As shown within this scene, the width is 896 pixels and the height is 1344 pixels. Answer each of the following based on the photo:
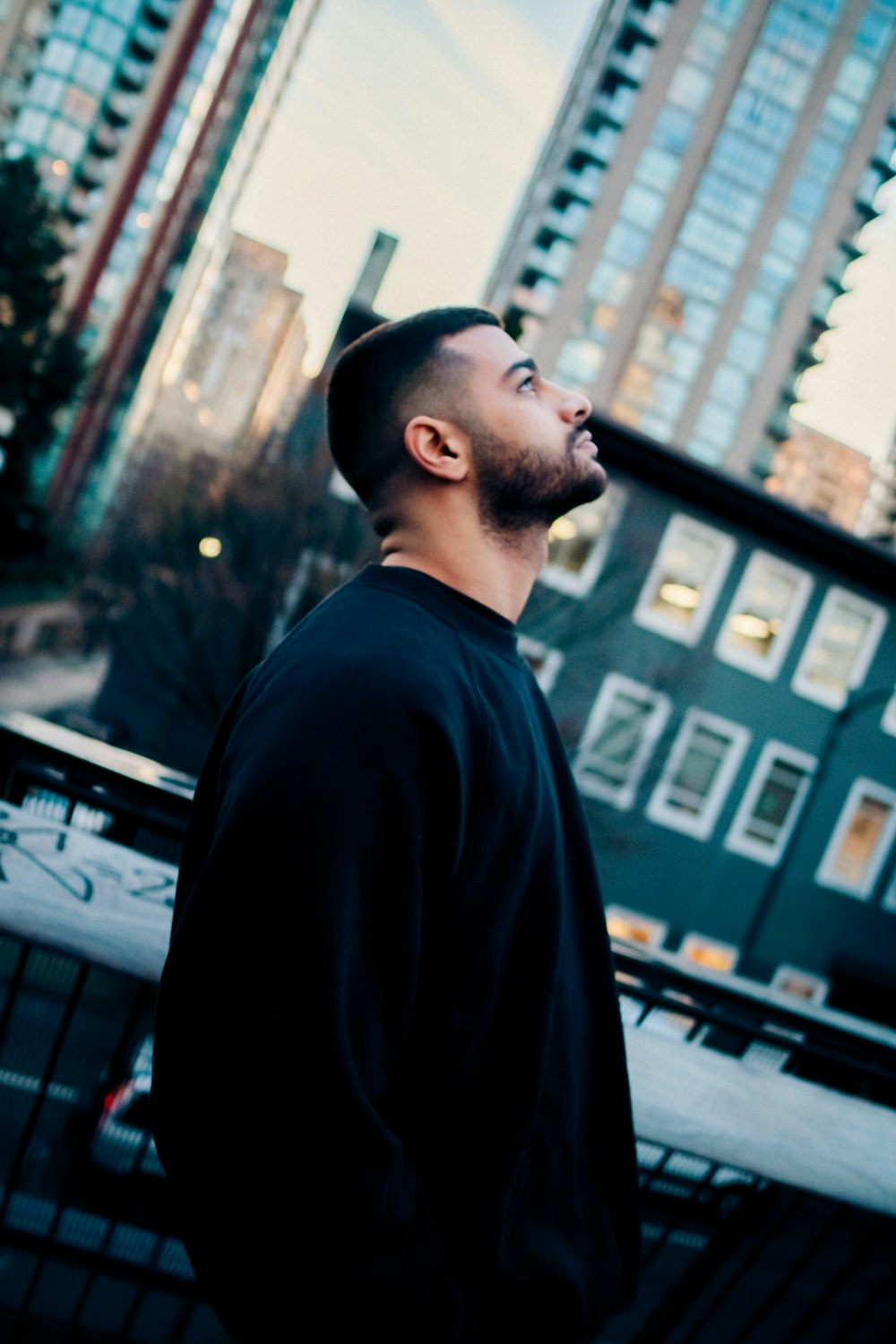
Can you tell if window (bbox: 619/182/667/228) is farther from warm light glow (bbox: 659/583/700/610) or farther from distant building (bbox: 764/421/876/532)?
distant building (bbox: 764/421/876/532)

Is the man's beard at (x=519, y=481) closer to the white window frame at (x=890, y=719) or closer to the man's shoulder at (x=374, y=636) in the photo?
the man's shoulder at (x=374, y=636)

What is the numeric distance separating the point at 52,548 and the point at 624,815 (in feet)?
73.8

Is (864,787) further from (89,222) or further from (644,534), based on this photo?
(89,222)

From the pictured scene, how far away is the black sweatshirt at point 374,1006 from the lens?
2.75ft

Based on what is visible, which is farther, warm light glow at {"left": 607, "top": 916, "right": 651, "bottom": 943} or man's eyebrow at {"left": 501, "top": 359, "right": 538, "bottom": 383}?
warm light glow at {"left": 607, "top": 916, "right": 651, "bottom": 943}

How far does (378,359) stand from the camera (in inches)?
57.4

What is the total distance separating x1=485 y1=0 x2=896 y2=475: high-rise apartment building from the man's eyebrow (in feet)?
154

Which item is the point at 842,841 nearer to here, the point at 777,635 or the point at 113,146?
the point at 777,635

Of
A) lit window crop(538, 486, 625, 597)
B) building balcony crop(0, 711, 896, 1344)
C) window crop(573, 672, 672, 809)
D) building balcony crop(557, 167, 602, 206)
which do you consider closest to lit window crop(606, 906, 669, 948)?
window crop(573, 672, 672, 809)

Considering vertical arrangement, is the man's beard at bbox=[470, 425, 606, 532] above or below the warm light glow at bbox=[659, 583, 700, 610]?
below

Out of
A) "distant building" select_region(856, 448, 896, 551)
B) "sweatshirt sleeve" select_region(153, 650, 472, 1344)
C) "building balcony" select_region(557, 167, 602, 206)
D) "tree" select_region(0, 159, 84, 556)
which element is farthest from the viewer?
"distant building" select_region(856, 448, 896, 551)

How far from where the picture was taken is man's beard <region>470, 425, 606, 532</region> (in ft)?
4.35

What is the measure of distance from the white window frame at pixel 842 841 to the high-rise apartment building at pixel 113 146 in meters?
42.6

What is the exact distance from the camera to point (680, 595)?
16906 millimetres
